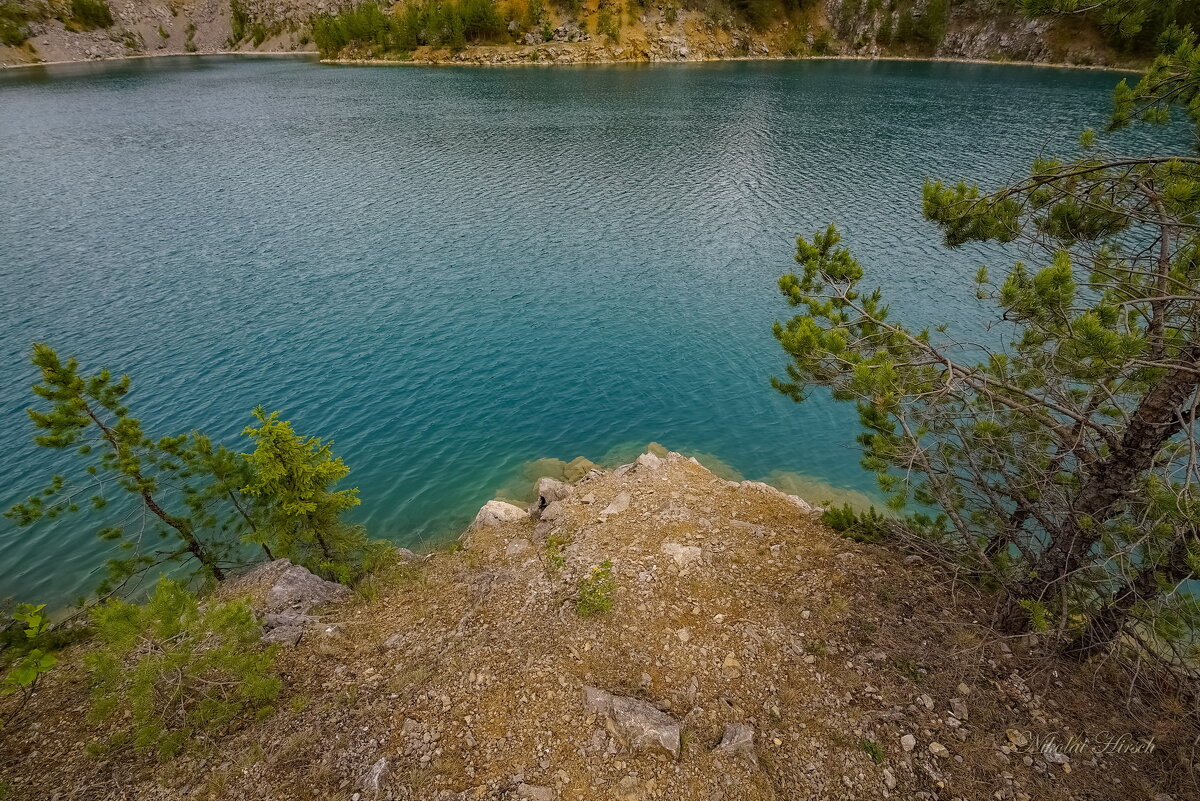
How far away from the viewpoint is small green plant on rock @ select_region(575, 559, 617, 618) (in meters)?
13.3

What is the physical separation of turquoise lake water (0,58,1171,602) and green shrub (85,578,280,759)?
406 inches

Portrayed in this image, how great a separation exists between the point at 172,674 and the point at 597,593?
898 cm

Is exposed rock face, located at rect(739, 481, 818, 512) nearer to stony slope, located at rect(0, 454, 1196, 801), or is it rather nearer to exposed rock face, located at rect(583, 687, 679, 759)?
stony slope, located at rect(0, 454, 1196, 801)

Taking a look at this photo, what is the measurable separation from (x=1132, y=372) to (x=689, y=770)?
11.5m

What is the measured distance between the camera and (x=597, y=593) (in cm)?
1355

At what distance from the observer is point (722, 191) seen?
5791 centimetres

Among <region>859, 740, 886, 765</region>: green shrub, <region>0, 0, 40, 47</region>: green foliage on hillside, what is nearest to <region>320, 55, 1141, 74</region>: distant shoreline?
<region>0, 0, 40, 47</region>: green foliage on hillside

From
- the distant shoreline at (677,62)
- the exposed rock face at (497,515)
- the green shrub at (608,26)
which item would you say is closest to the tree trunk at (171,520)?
the exposed rock face at (497,515)

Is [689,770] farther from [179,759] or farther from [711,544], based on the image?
[179,759]

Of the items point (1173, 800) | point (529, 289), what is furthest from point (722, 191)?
point (1173, 800)

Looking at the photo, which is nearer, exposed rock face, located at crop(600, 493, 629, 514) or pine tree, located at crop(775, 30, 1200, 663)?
pine tree, located at crop(775, 30, 1200, 663)

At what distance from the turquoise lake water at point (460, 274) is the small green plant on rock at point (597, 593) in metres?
9.68

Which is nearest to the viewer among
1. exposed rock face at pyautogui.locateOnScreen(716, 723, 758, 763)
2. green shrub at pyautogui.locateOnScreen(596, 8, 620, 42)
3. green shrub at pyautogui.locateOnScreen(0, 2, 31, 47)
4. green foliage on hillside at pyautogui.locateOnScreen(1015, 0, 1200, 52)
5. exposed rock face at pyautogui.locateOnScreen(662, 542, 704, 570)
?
green foliage on hillside at pyautogui.locateOnScreen(1015, 0, 1200, 52)

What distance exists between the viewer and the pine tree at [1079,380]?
8.46 metres
